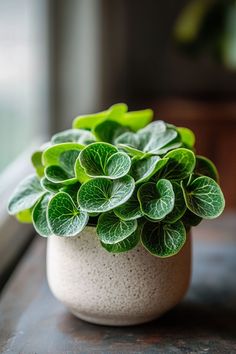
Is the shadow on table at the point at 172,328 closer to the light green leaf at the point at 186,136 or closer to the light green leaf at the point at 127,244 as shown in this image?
the light green leaf at the point at 127,244

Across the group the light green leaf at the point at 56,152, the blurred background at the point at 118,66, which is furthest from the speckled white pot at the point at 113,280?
the blurred background at the point at 118,66

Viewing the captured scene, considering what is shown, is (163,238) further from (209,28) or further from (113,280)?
(209,28)

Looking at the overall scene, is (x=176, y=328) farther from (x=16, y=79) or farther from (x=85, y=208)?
(x=16, y=79)

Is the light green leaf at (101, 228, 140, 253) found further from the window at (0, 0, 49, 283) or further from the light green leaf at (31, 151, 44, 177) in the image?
the window at (0, 0, 49, 283)

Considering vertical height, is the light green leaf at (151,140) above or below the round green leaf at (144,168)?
above

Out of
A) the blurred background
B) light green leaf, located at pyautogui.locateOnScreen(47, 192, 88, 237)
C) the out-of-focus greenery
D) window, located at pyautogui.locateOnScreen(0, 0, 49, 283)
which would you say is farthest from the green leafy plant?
the out-of-focus greenery

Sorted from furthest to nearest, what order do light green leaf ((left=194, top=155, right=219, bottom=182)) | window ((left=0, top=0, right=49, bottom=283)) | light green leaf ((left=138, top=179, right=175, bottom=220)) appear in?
window ((left=0, top=0, right=49, bottom=283)), light green leaf ((left=194, top=155, right=219, bottom=182)), light green leaf ((left=138, top=179, right=175, bottom=220))
